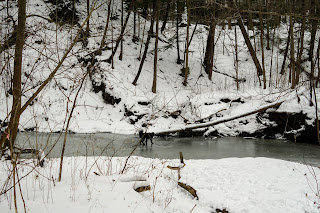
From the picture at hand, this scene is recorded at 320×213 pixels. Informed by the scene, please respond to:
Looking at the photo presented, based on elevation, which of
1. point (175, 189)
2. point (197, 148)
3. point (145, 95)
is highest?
point (145, 95)

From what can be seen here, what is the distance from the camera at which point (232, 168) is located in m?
6.19

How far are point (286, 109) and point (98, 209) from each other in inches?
386

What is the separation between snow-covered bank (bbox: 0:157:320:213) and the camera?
11.0 feet

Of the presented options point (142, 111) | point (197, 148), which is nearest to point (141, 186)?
point (197, 148)

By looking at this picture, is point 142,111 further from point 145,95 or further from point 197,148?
point 197,148

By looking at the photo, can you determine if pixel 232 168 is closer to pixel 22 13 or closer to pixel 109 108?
pixel 22 13

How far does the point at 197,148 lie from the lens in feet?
30.9

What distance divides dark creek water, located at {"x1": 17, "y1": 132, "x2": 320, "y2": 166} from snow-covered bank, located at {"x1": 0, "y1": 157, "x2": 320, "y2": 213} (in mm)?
1695

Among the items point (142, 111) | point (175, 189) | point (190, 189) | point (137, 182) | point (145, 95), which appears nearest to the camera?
point (137, 182)

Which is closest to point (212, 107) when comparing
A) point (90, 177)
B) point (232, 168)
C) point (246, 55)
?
point (232, 168)

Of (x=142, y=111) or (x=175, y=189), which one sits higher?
(x=142, y=111)

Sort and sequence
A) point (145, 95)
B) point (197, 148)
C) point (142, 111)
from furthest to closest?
1. point (145, 95)
2. point (142, 111)
3. point (197, 148)

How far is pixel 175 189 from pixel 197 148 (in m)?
4.51

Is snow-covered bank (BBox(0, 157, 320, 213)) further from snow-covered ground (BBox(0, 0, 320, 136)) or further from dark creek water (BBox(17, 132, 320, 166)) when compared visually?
snow-covered ground (BBox(0, 0, 320, 136))
